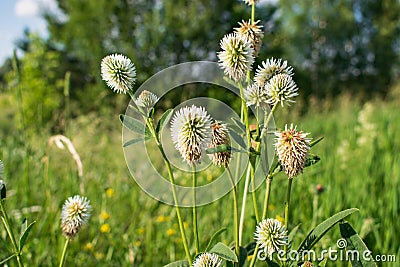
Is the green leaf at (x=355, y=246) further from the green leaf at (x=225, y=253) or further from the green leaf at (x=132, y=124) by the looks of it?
the green leaf at (x=132, y=124)

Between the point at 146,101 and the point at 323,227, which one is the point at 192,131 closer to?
the point at 146,101

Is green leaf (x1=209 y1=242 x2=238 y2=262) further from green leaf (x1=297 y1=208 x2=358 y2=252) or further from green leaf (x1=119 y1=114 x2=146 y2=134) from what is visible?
green leaf (x1=119 y1=114 x2=146 y2=134)

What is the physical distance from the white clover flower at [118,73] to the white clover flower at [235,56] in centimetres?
15

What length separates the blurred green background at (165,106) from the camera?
1751 millimetres

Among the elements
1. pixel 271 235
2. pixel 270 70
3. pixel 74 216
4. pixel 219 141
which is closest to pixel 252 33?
pixel 270 70

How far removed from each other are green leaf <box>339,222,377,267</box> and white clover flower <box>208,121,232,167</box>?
0.73 feet

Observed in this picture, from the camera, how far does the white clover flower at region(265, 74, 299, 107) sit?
69cm

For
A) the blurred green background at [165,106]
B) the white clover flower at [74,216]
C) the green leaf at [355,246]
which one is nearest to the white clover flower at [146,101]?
the white clover flower at [74,216]

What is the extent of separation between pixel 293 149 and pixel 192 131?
0.15 meters

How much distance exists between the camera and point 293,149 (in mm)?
651

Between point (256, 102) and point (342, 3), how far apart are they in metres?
19.5

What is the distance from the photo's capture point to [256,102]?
73 centimetres

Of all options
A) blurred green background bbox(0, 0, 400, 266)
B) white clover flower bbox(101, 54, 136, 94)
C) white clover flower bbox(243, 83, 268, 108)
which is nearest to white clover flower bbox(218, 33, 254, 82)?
white clover flower bbox(243, 83, 268, 108)

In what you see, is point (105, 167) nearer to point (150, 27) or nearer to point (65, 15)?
point (150, 27)
